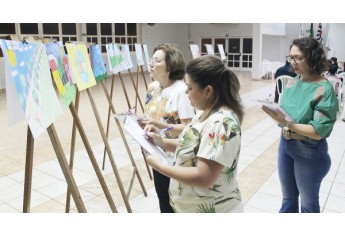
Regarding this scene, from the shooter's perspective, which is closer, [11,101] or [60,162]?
[11,101]

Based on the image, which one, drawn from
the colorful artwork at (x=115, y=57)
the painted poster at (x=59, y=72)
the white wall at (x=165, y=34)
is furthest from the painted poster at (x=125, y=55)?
the white wall at (x=165, y=34)

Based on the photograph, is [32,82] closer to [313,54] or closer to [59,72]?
[59,72]

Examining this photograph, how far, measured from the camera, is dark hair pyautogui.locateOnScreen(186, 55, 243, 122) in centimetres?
122

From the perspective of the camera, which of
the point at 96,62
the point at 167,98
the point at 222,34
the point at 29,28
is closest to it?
the point at 167,98

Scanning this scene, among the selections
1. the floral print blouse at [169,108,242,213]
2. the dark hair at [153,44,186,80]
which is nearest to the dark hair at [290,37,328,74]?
the dark hair at [153,44,186,80]

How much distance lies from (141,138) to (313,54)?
997 millimetres

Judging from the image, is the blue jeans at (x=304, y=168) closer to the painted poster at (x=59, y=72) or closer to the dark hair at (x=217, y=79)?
the dark hair at (x=217, y=79)

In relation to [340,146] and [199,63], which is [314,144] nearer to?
[199,63]

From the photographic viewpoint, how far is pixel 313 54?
1707 mm

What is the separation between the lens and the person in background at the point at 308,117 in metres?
1.69

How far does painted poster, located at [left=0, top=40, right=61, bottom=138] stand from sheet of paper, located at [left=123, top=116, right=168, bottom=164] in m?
0.32

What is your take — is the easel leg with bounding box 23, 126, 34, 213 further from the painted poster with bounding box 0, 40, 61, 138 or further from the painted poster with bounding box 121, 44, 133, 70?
the painted poster with bounding box 121, 44, 133, 70

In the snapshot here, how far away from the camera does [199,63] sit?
4.05ft

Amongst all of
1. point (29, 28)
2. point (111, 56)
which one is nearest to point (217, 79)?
point (111, 56)
